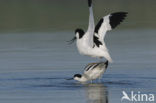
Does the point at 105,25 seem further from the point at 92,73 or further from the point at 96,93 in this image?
the point at 96,93

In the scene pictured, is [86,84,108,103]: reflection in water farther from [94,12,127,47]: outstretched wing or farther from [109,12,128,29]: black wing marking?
[109,12,128,29]: black wing marking

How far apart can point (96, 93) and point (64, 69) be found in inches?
129

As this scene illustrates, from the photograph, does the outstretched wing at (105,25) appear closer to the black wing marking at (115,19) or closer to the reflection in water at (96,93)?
the black wing marking at (115,19)

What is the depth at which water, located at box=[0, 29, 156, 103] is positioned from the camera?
48.5 ft

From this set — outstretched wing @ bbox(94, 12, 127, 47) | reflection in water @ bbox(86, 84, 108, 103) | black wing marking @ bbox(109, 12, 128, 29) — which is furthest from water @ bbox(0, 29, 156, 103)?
black wing marking @ bbox(109, 12, 128, 29)

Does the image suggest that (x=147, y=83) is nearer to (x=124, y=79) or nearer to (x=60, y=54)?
(x=124, y=79)

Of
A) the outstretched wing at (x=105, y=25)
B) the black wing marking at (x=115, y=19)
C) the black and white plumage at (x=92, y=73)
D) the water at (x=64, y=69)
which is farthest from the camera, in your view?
the black wing marking at (x=115, y=19)

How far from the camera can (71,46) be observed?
2277 cm

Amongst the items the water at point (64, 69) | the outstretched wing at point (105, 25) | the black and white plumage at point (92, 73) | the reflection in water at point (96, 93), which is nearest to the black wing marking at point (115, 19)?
the outstretched wing at point (105, 25)

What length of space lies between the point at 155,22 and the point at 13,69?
1089cm

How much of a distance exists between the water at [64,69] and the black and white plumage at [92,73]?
16 centimetres

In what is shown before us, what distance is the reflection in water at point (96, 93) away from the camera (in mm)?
14055

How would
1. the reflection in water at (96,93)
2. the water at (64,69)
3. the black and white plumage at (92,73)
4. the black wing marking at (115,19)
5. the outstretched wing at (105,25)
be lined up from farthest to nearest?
the black wing marking at (115,19) → the outstretched wing at (105,25) → the black and white plumage at (92,73) → the water at (64,69) → the reflection in water at (96,93)

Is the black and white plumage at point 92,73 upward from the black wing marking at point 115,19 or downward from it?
downward
